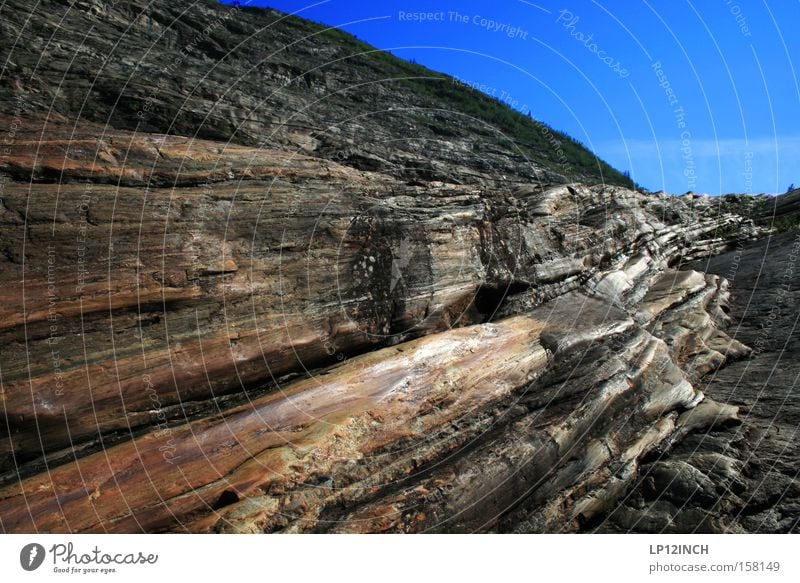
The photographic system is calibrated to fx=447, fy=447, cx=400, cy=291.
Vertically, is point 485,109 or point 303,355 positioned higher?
point 485,109

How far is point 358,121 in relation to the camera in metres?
26.5

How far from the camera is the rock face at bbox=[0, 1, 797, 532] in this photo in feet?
32.2

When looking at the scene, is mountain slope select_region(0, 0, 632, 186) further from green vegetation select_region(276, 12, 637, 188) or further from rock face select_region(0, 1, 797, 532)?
green vegetation select_region(276, 12, 637, 188)

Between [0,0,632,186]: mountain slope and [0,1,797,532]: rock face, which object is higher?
[0,0,632,186]: mountain slope

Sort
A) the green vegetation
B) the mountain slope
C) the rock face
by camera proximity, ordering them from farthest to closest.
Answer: the green vegetation → the mountain slope → the rock face

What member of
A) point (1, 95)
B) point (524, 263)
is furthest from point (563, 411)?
point (1, 95)
